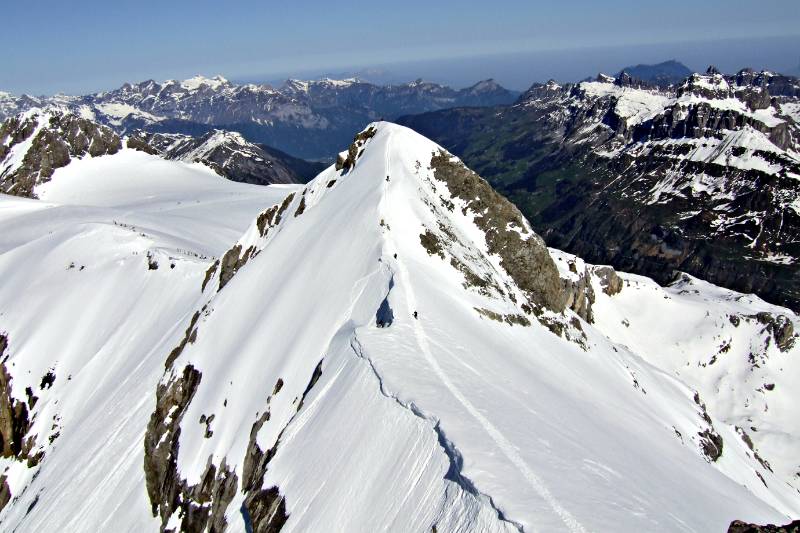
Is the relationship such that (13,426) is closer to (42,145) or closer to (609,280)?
(609,280)

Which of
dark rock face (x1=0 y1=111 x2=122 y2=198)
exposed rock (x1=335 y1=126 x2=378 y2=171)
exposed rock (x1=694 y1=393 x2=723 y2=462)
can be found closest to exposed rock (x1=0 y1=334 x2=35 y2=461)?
exposed rock (x1=335 y1=126 x2=378 y2=171)

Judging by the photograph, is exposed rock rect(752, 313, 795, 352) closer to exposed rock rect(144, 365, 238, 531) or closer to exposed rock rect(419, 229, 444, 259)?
exposed rock rect(419, 229, 444, 259)

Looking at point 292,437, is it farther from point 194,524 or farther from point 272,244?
point 272,244

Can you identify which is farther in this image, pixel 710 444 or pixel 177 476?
pixel 710 444

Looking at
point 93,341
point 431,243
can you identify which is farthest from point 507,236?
point 93,341

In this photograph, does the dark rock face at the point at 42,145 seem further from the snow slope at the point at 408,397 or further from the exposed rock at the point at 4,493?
the snow slope at the point at 408,397

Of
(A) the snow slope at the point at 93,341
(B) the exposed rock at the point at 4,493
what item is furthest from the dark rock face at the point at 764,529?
(B) the exposed rock at the point at 4,493
